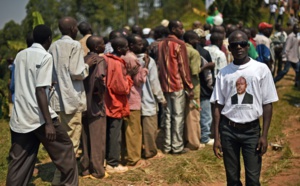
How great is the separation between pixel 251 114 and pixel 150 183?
6.69 ft

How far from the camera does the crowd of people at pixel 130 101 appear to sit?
342 centimetres

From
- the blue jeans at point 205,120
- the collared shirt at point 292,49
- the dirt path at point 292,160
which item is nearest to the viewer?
the dirt path at point 292,160

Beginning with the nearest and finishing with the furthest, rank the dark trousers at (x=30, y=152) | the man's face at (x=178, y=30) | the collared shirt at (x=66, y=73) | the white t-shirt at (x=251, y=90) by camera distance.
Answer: the white t-shirt at (x=251, y=90) → the dark trousers at (x=30, y=152) → the collared shirt at (x=66, y=73) → the man's face at (x=178, y=30)

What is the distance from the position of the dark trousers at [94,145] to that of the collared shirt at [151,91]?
35.4 inches

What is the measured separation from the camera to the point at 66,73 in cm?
435

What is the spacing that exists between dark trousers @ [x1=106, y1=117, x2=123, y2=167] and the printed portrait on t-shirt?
219cm

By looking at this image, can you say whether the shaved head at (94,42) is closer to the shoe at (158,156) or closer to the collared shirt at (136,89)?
the collared shirt at (136,89)

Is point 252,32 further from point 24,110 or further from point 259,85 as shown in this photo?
point 24,110

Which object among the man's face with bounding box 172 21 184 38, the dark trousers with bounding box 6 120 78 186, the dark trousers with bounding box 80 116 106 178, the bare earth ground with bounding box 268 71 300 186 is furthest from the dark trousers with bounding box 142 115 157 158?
the dark trousers with bounding box 6 120 78 186

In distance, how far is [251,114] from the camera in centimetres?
338

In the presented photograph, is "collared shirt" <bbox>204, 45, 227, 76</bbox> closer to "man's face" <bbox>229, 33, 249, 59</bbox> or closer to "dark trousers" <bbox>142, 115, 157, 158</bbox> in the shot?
"dark trousers" <bbox>142, 115, 157, 158</bbox>

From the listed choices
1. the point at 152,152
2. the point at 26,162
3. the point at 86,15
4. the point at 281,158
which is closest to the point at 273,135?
the point at 281,158

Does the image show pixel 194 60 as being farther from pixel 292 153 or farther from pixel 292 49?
pixel 292 49

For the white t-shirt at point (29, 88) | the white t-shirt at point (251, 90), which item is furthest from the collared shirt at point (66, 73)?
the white t-shirt at point (251, 90)
